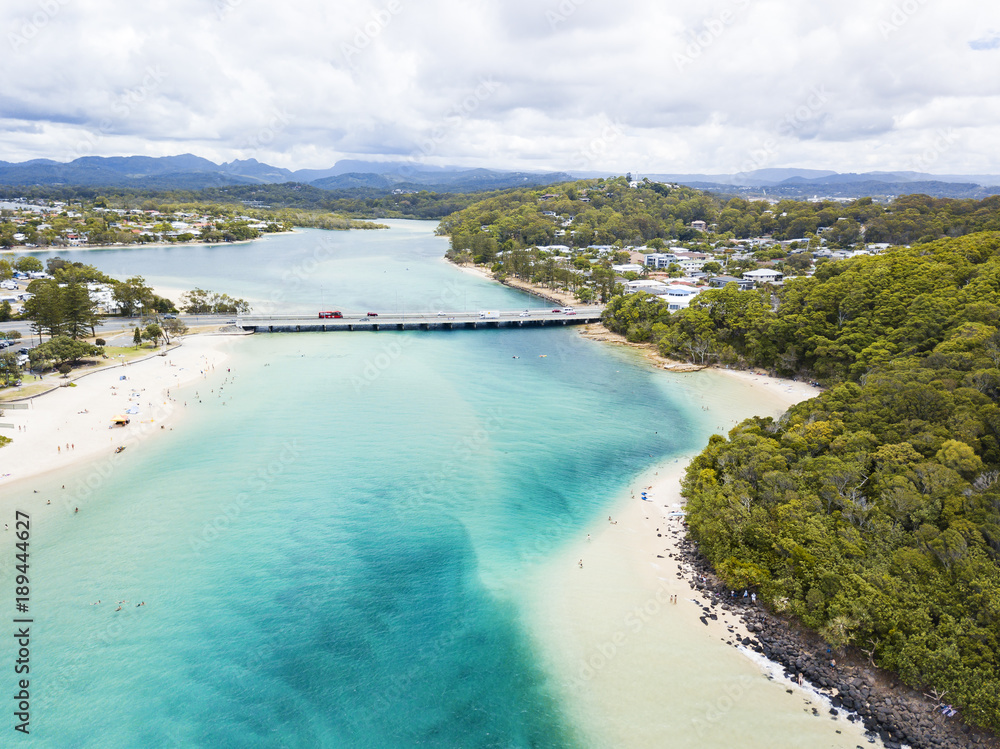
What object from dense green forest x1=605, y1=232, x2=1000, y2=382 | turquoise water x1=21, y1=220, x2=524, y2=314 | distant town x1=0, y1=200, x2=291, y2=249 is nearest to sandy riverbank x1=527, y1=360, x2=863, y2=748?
dense green forest x1=605, y1=232, x2=1000, y2=382

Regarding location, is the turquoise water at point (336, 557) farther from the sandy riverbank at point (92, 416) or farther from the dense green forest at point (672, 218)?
the dense green forest at point (672, 218)

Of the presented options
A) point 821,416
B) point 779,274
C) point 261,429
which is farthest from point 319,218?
point 821,416

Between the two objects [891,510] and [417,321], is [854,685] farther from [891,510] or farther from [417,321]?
[417,321]

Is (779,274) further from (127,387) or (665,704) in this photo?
(127,387)

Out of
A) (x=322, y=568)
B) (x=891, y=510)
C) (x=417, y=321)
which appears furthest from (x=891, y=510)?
(x=417, y=321)

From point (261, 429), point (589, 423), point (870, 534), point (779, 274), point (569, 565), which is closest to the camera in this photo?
point (870, 534)
